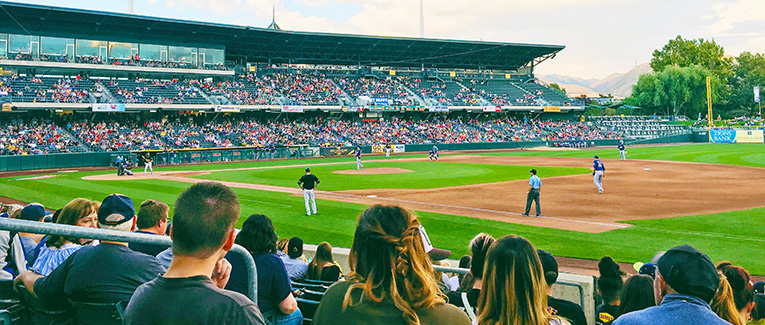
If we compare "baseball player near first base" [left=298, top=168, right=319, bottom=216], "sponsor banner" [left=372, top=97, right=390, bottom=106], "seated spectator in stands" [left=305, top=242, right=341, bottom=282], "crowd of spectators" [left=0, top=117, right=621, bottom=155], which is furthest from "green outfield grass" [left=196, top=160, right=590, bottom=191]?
"sponsor banner" [left=372, top=97, right=390, bottom=106]

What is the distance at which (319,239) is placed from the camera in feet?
47.7

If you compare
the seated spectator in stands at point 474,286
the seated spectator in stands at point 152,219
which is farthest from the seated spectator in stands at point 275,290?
the seated spectator in stands at point 474,286

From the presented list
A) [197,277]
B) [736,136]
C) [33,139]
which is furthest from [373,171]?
[736,136]

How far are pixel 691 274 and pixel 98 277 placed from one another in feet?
12.7

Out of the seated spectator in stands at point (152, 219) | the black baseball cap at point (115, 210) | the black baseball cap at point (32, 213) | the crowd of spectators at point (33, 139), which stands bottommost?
the black baseball cap at point (32, 213)

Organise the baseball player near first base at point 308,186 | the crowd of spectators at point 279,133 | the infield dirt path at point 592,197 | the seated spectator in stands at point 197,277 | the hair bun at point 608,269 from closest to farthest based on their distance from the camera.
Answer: the seated spectator in stands at point 197,277
the hair bun at point 608,269
the infield dirt path at point 592,197
the baseball player near first base at point 308,186
the crowd of spectators at point 279,133

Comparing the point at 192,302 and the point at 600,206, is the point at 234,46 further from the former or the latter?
the point at 192,302

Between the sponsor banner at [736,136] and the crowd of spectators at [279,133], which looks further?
the sponsor banner at [736,136]

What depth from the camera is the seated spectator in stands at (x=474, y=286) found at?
388 cm

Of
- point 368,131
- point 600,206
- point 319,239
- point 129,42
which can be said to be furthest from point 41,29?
point 600,206

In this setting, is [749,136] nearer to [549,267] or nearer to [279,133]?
[279,133]

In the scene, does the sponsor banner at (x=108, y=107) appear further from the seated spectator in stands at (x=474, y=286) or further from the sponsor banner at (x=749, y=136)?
the sponsor banner at (x=749, y=136)

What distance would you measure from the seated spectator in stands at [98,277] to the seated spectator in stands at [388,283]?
164cm

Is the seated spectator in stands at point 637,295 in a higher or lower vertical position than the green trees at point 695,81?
lower
